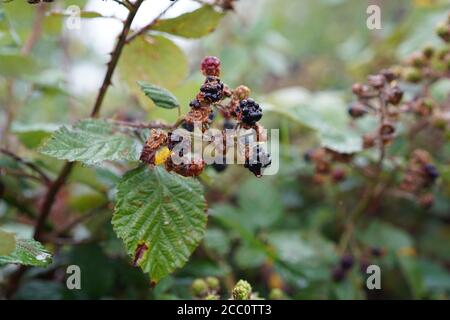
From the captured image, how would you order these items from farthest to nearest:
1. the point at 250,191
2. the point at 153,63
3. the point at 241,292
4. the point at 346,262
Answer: the point at 250,191 → the point at 346,262 → the point at 153,63 → the point at 241,292

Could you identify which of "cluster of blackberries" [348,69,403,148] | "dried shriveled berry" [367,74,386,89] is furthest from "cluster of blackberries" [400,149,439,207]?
"dried shriveled berry" [367,74,386,89]

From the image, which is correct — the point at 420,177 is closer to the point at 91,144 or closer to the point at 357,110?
the point at 357,110

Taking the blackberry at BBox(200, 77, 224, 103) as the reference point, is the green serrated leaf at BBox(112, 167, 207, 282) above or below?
below

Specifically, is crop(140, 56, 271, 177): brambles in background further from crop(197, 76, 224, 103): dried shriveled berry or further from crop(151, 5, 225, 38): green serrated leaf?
crop(151, 5, 225, 38): green serrated leaf

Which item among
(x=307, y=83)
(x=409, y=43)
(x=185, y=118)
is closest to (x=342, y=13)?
(x=307, y=83)

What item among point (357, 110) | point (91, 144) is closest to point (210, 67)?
point (91, 144)

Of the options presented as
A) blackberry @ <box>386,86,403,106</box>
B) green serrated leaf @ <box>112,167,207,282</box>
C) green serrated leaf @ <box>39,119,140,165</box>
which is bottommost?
green serrated leaf @ <box>112,167,207,282</box>
